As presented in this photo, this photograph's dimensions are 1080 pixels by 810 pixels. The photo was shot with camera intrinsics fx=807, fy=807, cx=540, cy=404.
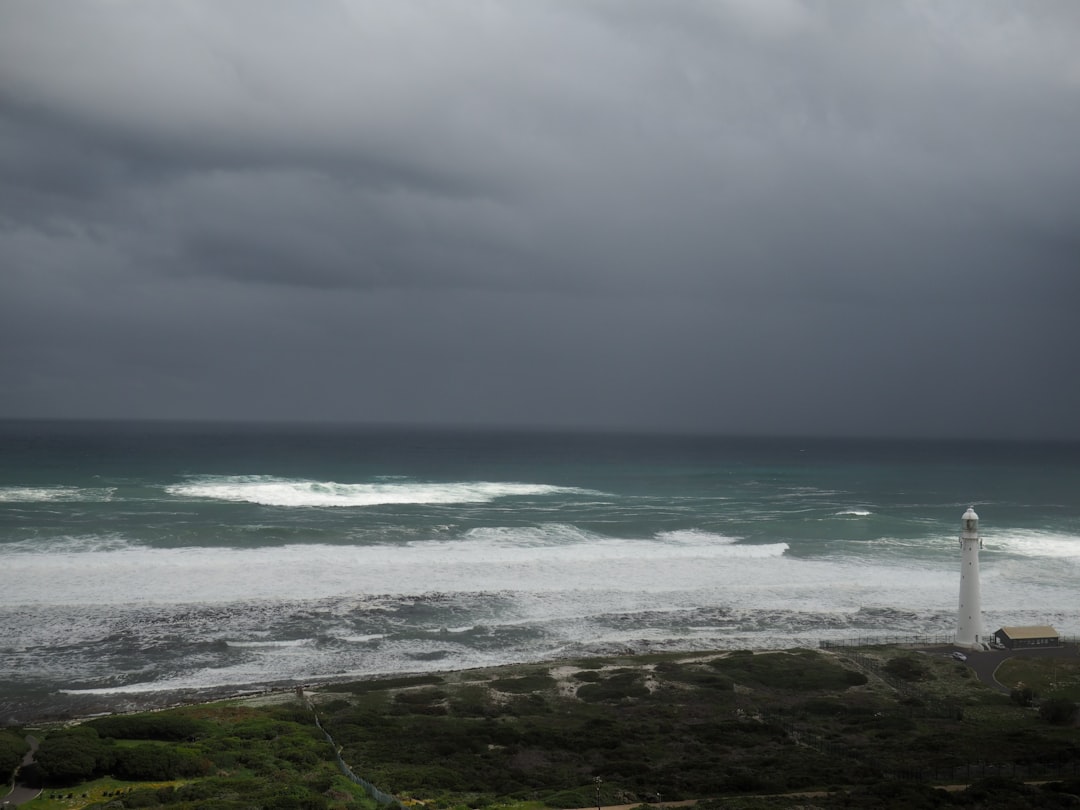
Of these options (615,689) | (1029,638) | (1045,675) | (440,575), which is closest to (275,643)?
(440,575)

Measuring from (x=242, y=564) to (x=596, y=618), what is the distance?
67.8 ft

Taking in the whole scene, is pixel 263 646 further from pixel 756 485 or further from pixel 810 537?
pixel 756 485

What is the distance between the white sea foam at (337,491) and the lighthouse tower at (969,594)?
154 ft

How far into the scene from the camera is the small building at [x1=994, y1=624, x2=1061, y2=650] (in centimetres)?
3045

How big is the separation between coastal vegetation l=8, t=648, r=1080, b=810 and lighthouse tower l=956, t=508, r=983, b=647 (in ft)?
8.21

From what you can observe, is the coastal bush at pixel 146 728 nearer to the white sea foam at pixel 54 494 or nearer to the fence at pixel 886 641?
the fence at pixel 886 641

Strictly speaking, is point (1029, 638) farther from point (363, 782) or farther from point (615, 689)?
point (363, 782)

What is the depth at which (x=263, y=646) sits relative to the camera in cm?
3109

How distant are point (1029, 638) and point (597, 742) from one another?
19011 millimetres

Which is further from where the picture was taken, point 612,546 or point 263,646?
point 612,546

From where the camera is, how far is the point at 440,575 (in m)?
42.9

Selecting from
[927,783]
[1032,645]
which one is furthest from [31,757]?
[1032,645]

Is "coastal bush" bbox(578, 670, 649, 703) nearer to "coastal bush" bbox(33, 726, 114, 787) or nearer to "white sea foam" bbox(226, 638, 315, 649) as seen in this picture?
"white sea foam" bbox(226, 638, 315, 649)

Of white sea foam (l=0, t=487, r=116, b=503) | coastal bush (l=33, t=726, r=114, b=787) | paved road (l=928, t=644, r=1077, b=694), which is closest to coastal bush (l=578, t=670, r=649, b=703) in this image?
paved road (l=928, t=644, r=1077, b=694)
